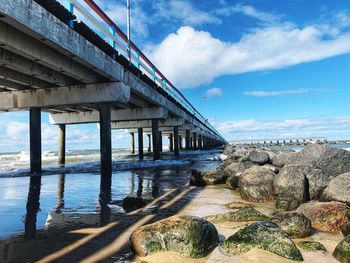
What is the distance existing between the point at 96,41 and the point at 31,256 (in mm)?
11214

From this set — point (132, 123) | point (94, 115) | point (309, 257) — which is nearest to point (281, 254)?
point (309, 257)

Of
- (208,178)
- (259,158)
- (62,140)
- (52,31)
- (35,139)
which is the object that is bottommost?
(208,178)

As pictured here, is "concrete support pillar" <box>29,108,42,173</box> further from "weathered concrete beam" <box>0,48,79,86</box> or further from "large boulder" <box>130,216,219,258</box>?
"large boulder" <box>130,216,219,258</box>

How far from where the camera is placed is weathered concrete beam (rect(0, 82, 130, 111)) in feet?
57.1

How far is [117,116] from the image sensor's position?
95.5 feet

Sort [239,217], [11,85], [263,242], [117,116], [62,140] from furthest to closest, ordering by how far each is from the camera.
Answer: [62,140] → [117,116] → [11,85] → [239,217] → [263,242]

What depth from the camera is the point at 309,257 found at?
4566 millimetres

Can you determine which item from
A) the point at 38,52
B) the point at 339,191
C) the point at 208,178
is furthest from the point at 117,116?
the point at 339,191

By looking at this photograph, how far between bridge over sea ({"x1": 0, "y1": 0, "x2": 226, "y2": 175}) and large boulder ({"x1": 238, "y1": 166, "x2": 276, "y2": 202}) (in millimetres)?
7087

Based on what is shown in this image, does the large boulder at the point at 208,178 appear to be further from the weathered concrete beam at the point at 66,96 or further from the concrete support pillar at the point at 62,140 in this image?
the concrete support pillar at the point at 62,140

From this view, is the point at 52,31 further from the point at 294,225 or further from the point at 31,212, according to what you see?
the point at 294,225

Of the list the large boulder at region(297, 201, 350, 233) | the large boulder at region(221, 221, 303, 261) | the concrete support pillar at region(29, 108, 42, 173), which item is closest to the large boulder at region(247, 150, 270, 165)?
the concrete support pillar at region(29, 108, 42, 173)

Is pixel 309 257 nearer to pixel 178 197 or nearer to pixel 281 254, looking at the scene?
pixel 281 254

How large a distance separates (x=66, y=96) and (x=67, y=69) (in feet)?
12.7
